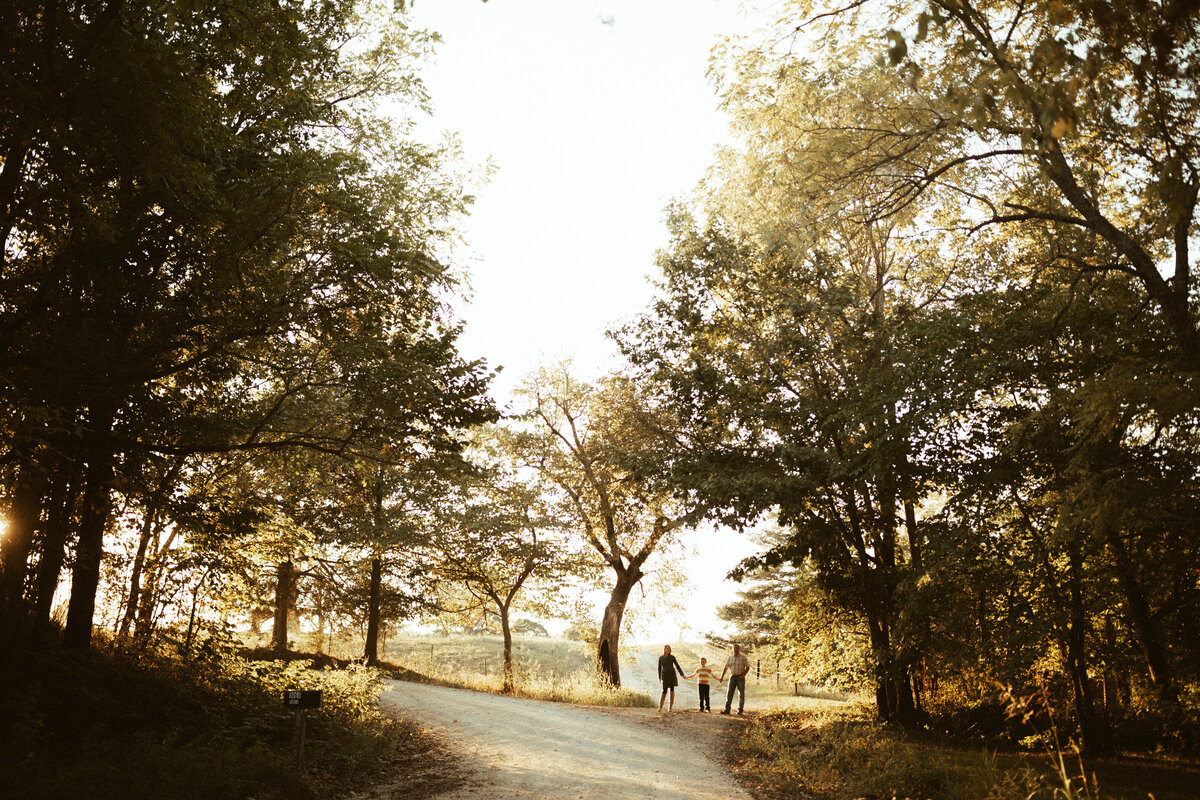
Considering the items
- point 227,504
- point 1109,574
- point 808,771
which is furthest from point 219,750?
point 1109,574

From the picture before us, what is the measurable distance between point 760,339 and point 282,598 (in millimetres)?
15647

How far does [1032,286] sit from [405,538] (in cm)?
1660

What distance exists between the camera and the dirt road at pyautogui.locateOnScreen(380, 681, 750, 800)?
8.28m

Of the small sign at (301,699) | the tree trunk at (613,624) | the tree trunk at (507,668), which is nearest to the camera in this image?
the small sign at (301,699)

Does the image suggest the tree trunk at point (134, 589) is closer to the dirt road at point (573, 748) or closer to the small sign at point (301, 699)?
the small sign at point (301, 699)

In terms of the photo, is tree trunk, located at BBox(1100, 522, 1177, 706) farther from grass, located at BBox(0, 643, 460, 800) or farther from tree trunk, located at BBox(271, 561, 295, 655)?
tree trunk, located at BBox(271, 561, 295, 655)

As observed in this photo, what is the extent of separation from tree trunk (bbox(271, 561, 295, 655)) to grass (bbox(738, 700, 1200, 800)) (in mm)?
12679

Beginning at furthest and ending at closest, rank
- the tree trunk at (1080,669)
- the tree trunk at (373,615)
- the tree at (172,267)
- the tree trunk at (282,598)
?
the tree trunk at (373,615) → the tree trunk at (282,598) → the tree trunk at (1080,669) → the tree at (172,267)

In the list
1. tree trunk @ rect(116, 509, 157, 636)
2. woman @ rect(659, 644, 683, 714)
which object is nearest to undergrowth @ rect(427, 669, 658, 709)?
woman @ rect(659, 644, 683, 714)

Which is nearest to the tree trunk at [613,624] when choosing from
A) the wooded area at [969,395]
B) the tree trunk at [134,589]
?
the wooded area at [969,395]

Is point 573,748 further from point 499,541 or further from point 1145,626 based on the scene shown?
point 499,541

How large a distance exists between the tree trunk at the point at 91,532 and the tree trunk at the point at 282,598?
9255mm

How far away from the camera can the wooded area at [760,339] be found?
7027 mm

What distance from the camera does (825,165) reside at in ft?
31.4
